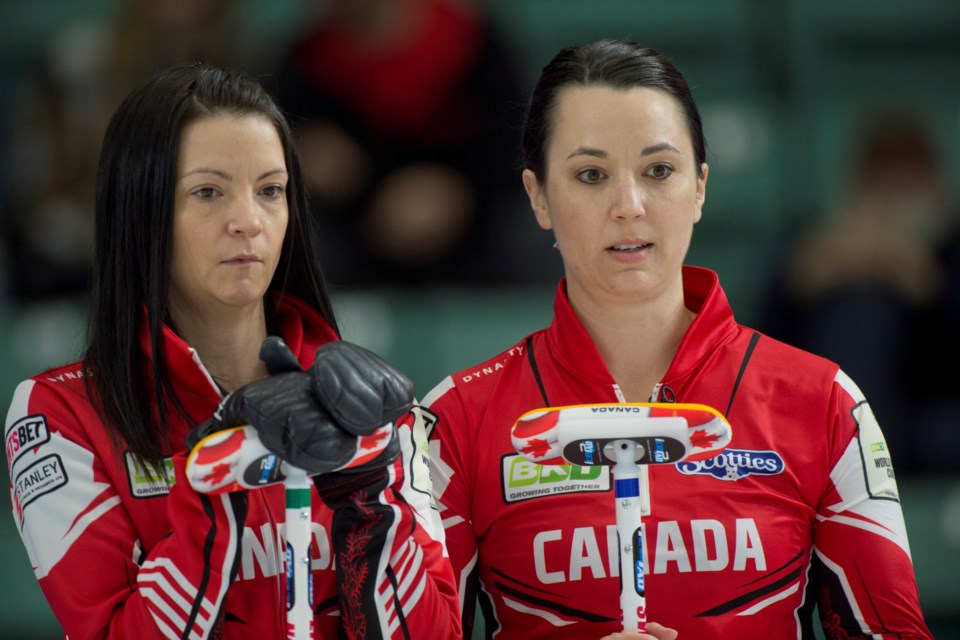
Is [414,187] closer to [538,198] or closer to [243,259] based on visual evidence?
[538,198]

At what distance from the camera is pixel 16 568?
2.93 meters

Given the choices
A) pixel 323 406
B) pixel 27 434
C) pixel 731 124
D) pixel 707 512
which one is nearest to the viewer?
pixel 323 406

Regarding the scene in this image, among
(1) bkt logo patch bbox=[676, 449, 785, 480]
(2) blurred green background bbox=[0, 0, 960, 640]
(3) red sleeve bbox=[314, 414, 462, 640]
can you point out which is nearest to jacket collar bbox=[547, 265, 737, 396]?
(1) bkt logo patch bbox=[676, 449, 785, 480]

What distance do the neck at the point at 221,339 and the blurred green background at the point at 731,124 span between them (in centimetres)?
112

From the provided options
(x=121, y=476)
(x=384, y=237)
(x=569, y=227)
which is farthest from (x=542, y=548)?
(x=384, y=237)

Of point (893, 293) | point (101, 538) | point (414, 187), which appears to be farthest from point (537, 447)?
point (893, 293)

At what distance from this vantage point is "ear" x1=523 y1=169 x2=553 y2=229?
196 cm

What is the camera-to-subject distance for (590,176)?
73.7 inches

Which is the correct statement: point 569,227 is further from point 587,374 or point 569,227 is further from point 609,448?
point 609,448

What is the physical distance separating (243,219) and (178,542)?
0.39 metres

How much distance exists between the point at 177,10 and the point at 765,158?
56.9 inches

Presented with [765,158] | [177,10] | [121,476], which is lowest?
[121,476]

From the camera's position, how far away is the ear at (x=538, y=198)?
196 centimetres

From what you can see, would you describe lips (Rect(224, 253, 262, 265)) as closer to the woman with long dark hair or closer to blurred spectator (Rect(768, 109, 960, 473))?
the woman with long dark hair
